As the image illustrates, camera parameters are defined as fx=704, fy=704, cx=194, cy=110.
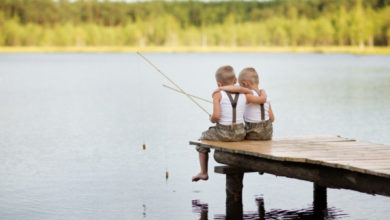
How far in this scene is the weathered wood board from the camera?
629 cm

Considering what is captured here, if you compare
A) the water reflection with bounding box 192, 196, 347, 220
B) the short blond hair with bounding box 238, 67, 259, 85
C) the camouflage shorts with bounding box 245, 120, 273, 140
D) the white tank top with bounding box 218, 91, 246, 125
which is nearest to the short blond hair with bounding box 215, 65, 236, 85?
the white tank top with bounding box 218, 91, 246, 125

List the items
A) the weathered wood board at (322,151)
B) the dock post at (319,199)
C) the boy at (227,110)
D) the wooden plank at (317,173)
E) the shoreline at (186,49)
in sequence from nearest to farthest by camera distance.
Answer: the wooden plank at (317,173) < the weathered wood board at (322,151) < the boy at (227,110) < the dock post at (319,199) < the shoreline at (186,49)

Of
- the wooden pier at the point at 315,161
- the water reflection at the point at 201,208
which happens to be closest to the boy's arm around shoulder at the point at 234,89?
the wooden pier at the point at 315,161

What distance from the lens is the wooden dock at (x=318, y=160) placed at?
6203 mm

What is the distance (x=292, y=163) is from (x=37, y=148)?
7.39 meters

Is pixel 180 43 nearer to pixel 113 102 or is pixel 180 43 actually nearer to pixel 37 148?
pixel 113 102

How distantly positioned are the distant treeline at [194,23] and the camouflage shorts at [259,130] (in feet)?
384

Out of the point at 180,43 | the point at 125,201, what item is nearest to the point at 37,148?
the point at 125,201

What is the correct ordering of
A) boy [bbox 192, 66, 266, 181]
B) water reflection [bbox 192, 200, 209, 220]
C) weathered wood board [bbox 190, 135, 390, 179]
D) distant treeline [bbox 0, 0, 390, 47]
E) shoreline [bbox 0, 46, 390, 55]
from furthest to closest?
distant treeline [bbox 0, 0, 390, 47] → shoreline [bbox 0, 46, 390, 55] → water reflection [bbox 192, 200, 209, 220] → boy [bbox 192, 66, 266, 181] → weathered wood board [bbox 190, 135, 390, 179]

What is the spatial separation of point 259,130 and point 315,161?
145 cm

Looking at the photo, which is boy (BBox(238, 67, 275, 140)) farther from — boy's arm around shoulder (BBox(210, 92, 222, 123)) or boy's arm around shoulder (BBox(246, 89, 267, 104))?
boy's arm around shoulder (BBox(210, 92, 222, 123))

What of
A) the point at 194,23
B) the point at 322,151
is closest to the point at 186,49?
the point at 194,23

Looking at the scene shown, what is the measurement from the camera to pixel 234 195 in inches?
305

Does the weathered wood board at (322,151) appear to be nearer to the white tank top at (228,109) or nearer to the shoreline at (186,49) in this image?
the white tank top at (228,109)
